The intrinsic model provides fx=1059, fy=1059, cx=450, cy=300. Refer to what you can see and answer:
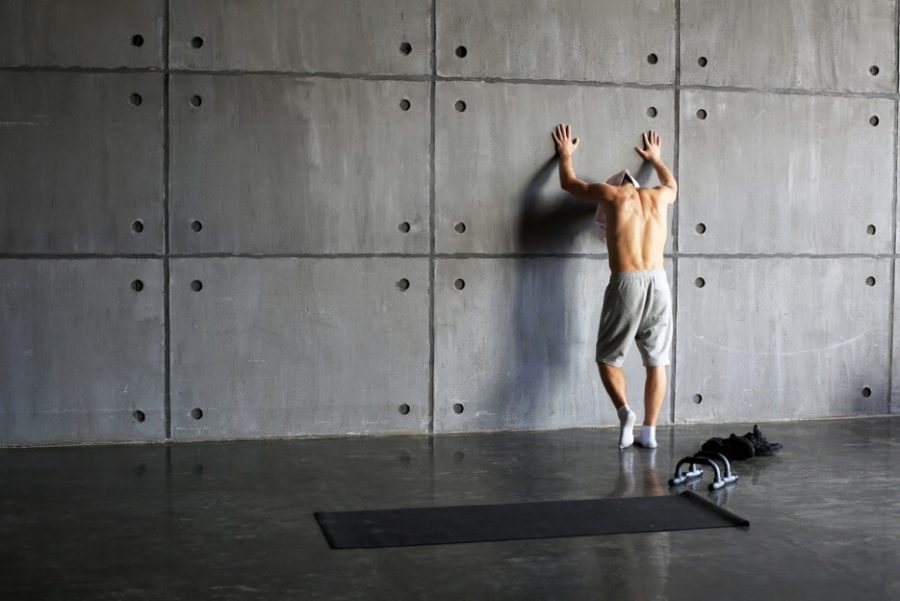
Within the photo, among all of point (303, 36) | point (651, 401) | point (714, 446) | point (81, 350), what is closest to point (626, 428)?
point (651, 401)

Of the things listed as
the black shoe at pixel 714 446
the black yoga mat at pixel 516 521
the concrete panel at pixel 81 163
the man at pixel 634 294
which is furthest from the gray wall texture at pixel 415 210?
the black yoga mat at pixel 516 521

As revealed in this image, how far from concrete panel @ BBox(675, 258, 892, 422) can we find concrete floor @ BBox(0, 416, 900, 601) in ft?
1.74

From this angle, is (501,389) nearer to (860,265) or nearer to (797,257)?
(797,257)

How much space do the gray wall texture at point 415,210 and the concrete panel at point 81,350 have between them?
1 cm

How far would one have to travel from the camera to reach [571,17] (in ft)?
24.1

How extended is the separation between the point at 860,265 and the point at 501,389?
9.63ft

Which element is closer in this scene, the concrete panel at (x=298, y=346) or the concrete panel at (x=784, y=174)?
the concrete panel at (x=298, y=346)

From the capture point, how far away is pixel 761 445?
6.62 metres

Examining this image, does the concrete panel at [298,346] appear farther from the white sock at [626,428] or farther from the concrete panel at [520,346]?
the white sock at [626,428]

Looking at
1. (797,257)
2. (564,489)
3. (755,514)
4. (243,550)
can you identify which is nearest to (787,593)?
(755,514)

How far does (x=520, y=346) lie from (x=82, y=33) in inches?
138

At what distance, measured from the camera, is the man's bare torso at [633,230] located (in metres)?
6.98

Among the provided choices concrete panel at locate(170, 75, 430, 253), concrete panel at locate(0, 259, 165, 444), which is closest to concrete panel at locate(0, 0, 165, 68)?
concrete panel at locate(170, 75, 430, 253)

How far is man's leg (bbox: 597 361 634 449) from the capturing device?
269 inches
